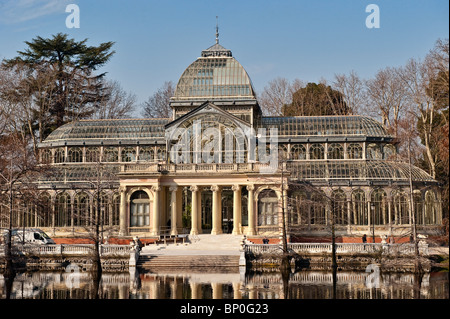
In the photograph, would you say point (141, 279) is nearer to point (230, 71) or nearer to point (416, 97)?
point (230, 71)

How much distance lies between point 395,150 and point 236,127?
16.8 m

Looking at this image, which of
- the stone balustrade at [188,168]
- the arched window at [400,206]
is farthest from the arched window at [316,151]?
the arched window at [400,206]

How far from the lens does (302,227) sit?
61.4 metres

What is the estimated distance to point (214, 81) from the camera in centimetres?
6850

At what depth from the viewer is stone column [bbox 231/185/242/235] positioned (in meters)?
60.0

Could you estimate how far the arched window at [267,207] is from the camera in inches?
2356

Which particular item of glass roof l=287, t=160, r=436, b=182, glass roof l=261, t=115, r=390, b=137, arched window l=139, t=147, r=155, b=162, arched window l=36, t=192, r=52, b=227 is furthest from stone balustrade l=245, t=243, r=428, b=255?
arched window l=36, t=192, r=52, b=227

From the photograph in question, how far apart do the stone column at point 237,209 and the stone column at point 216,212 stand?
4.64ft

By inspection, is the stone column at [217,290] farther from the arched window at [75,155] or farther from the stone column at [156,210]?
the arched window at [75,155]
